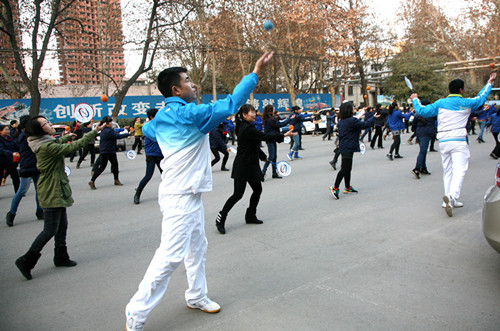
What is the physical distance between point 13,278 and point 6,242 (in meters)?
1.71

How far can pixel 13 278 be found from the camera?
4.61m

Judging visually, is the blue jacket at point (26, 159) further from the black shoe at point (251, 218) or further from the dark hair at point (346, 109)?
the dark hair at point (346, 109)

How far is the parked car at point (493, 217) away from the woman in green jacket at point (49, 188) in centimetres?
404

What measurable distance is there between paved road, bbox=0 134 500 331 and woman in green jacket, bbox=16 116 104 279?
0.28 metres

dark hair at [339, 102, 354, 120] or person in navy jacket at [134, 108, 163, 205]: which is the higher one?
dark hair at [339, 102, 354, 120]

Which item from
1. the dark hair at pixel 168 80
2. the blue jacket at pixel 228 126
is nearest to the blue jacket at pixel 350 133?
the dark hair at pixel 168 80

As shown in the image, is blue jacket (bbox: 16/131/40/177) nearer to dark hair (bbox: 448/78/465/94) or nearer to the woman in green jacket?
the woman in green jacket

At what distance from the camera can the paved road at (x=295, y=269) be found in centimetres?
335

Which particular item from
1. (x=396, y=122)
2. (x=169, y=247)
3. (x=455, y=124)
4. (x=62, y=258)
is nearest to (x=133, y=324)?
(x=169, y=247)

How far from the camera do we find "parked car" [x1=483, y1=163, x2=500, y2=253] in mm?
3707

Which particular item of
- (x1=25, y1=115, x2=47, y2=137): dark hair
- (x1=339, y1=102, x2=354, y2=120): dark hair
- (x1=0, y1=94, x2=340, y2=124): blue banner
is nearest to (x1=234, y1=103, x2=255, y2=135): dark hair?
(x1=339, y1=102, x2=354, y2=120): dark hair

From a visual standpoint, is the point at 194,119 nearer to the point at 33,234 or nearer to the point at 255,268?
the point at 255,268

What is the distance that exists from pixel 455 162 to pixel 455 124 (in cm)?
59

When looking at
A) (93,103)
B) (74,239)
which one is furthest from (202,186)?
(93,103)
